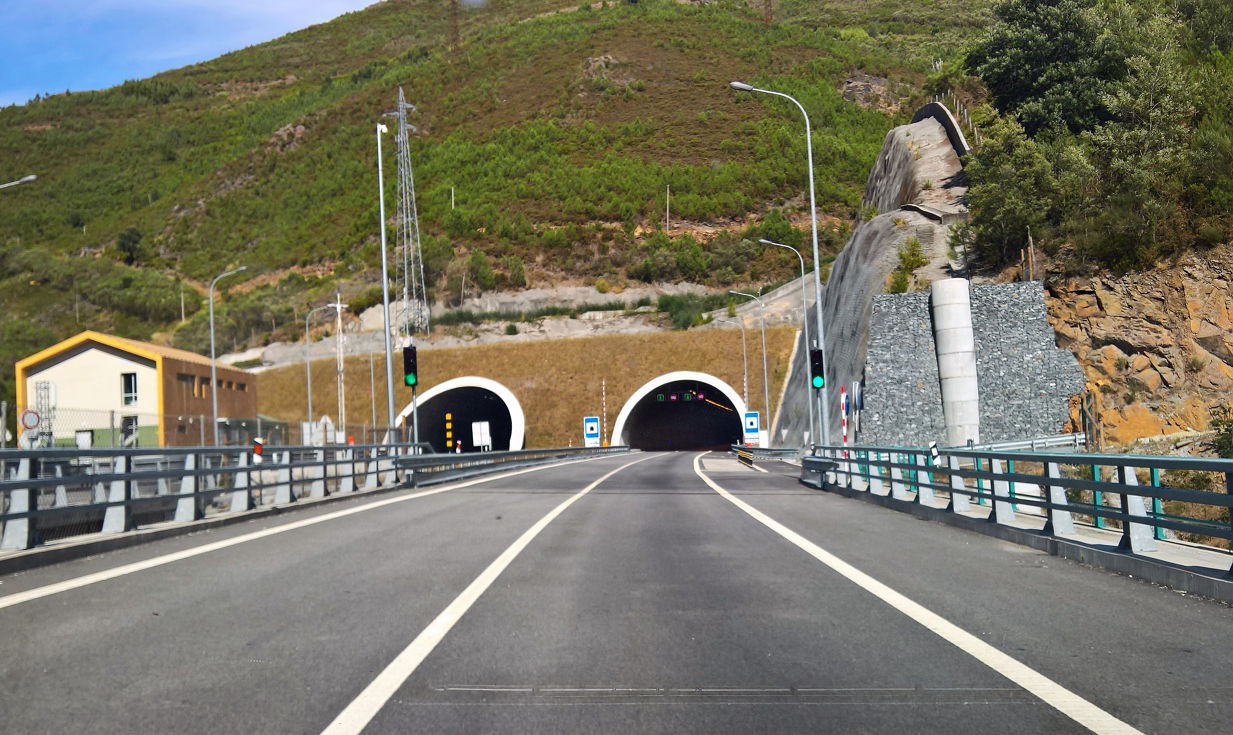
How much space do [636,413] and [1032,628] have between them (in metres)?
78.2

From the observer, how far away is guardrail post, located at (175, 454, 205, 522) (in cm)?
1510

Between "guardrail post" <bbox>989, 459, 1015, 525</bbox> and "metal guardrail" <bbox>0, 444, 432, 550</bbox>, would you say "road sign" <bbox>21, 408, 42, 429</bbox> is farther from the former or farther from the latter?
"guardrail post" <bbox>989, 459, 1015, 525</bbox>

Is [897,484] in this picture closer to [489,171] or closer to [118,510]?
[118,510]

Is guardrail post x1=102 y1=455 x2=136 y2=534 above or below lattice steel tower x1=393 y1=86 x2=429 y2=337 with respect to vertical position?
below

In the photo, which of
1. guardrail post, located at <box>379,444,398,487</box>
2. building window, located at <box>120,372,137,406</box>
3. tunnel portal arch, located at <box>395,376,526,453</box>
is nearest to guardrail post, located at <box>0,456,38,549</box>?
guardrail post, located at <box>379,444,398,487</box>

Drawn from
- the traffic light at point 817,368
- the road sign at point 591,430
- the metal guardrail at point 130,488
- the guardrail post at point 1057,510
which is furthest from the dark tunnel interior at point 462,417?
the guardrail post at point 1057,510

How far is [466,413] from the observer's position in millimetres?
81875

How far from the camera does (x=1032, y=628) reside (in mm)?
7441

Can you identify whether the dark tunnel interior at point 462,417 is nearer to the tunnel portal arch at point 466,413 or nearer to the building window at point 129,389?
the tunnel portal arch at point 466,413

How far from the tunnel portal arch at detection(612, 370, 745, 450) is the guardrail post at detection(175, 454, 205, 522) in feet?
Result: 224

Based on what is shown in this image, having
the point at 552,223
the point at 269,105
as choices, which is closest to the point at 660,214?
the point at 552,223

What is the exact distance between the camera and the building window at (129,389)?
61.6m

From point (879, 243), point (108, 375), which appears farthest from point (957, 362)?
point (108, 375)

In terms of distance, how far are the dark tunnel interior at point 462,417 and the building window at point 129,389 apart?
60.8 feet
